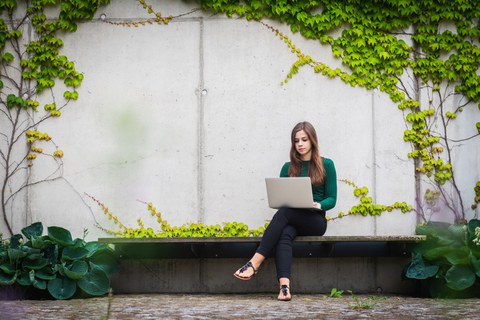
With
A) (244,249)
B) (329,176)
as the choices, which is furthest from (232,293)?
(329,176)

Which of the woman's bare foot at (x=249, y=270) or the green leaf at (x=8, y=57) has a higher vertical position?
the green leaf at (x=8, y=57)

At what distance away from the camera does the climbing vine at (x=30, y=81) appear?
21.7 ft

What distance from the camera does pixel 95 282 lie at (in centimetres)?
577

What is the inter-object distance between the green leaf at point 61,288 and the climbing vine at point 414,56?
8.42 ft

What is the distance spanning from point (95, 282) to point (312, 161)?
193 cm

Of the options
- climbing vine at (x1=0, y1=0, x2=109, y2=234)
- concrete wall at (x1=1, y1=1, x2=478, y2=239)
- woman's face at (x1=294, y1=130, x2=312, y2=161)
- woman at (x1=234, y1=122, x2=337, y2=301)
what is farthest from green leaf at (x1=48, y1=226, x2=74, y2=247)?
woman's face at (x1=294, y1=130, x2=312, y2=161)

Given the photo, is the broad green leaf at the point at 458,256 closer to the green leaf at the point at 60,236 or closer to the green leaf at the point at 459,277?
the green leaf at the point at 459,277

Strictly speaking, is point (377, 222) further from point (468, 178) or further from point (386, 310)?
point (386, 310)

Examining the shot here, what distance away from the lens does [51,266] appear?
581cm

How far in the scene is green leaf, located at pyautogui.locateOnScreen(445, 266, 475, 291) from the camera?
5.59m

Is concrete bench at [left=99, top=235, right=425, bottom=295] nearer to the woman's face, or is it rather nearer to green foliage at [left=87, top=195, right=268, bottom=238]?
green foliage at [left=87, top=195, right=268, bottom=238]

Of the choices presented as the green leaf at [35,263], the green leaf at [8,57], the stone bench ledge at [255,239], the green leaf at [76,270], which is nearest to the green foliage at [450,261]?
the stone bench ledge at [255,239]

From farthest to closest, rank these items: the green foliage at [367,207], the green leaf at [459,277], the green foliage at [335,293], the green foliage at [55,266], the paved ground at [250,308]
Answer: the green foliage at [367,207] < the green foliage at [335,293] < the green foliage at [55,266] < the green leaf at [459,277] < the paved ground at [250,308]

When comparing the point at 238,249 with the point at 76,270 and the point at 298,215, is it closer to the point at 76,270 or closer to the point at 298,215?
the point at 298,215
